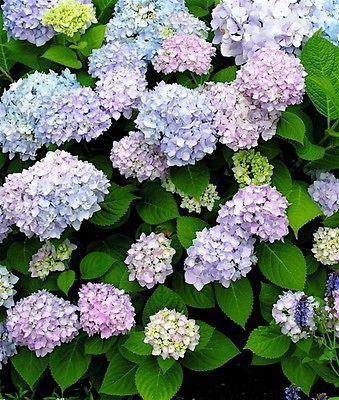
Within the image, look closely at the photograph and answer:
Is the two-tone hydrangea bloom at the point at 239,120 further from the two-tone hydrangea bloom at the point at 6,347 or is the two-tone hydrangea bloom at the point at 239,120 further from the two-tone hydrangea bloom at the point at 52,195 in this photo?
the two-tone hydrangea bloom at the point at 6,347

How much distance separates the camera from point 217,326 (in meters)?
3.43

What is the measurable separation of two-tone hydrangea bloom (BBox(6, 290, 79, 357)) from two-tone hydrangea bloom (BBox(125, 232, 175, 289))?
0.87 feet

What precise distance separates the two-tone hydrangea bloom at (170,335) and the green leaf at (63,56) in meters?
1.07

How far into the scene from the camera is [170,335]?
2805 mm

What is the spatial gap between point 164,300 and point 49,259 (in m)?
0.45

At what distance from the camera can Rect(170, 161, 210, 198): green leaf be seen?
3.03m

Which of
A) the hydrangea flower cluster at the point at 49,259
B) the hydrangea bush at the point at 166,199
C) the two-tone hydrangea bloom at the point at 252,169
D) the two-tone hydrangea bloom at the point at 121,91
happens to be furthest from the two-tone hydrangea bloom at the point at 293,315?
the two-tone hydrangea bloom at the point at 121,91

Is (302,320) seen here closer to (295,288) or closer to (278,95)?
(295,288)

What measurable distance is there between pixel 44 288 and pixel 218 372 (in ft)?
2.77

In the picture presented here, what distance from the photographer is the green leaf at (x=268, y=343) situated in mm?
2904

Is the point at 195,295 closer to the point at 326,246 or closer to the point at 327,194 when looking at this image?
the point at 326,246

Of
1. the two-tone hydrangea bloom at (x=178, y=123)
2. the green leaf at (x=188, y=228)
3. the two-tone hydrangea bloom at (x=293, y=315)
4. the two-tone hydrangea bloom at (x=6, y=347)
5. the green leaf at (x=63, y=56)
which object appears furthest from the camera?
the green leaf at (x=63, y=56)

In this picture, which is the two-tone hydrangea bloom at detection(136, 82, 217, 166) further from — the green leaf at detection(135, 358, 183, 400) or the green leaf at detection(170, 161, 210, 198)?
the green leaf at detection(135, 358, 183, 400)

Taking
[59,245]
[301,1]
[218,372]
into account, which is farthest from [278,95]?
[218,372]
